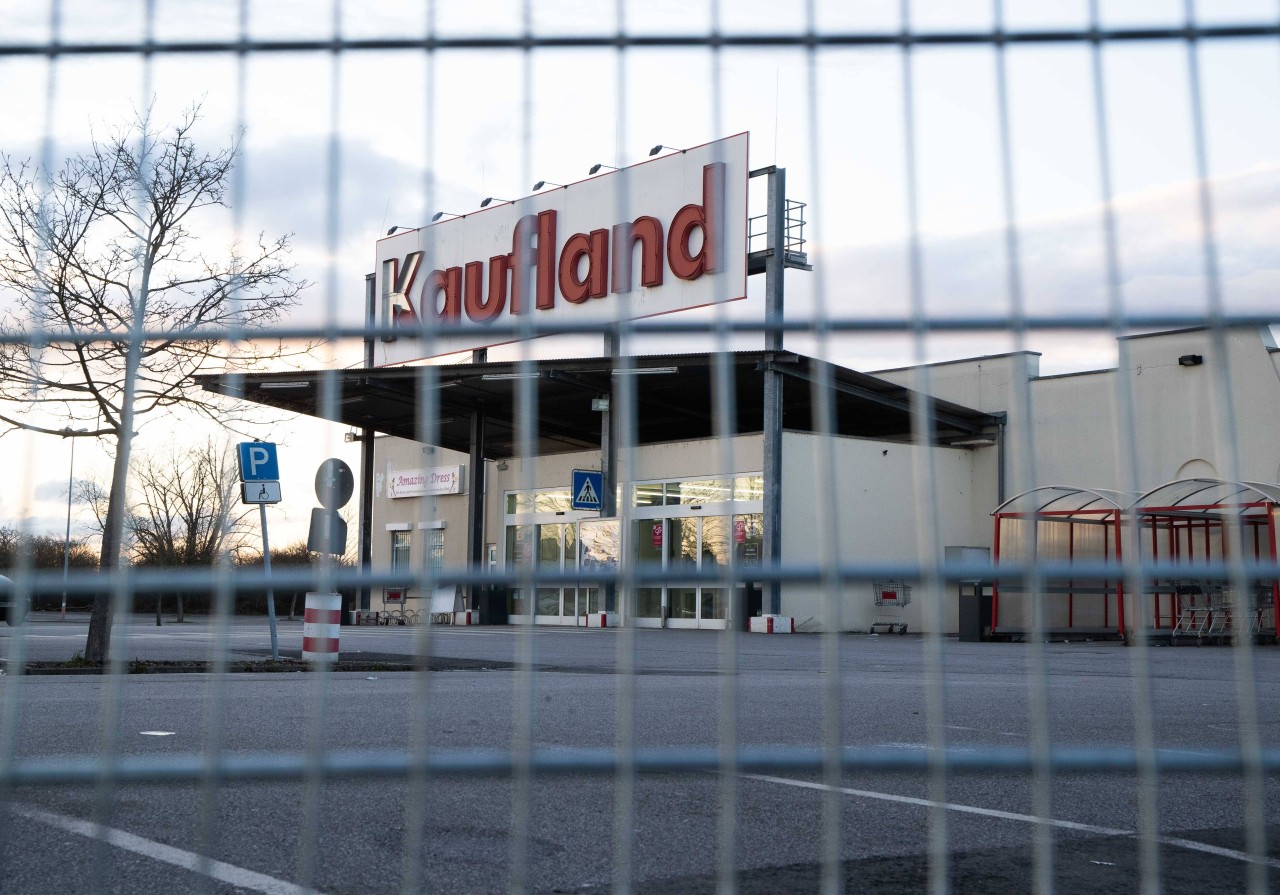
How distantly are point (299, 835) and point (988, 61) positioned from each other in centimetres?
293

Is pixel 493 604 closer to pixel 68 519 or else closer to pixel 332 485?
pixel 332 485

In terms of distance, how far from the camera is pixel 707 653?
15203 mm

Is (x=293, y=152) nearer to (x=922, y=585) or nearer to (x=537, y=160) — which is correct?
(x=537, y=160)

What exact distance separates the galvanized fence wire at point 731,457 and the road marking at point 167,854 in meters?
1.02

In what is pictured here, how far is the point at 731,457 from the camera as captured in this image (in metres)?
2.31

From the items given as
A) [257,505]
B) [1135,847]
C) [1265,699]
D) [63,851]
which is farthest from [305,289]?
[1265,699]

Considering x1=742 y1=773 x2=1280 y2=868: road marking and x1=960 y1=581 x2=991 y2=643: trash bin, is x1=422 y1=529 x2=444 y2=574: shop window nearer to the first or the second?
x1=742 y1=773 x2=1280 y2=868: road marking

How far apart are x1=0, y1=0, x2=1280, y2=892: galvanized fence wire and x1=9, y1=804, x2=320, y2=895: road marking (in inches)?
40.0

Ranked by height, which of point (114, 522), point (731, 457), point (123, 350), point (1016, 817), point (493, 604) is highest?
point (123, 350)

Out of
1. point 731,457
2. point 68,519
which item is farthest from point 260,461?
point 731,457

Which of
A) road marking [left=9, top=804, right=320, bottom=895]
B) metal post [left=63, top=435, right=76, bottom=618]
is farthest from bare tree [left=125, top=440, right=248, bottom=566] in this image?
road marking [left=9, top=804, right=320, bottom=895]

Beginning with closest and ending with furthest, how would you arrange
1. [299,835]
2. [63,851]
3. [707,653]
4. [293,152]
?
[293,152] → [63,851] → [299,835] → [707,653]

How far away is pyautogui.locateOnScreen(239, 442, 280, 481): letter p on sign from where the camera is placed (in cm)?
274

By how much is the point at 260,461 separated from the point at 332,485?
0.90m
